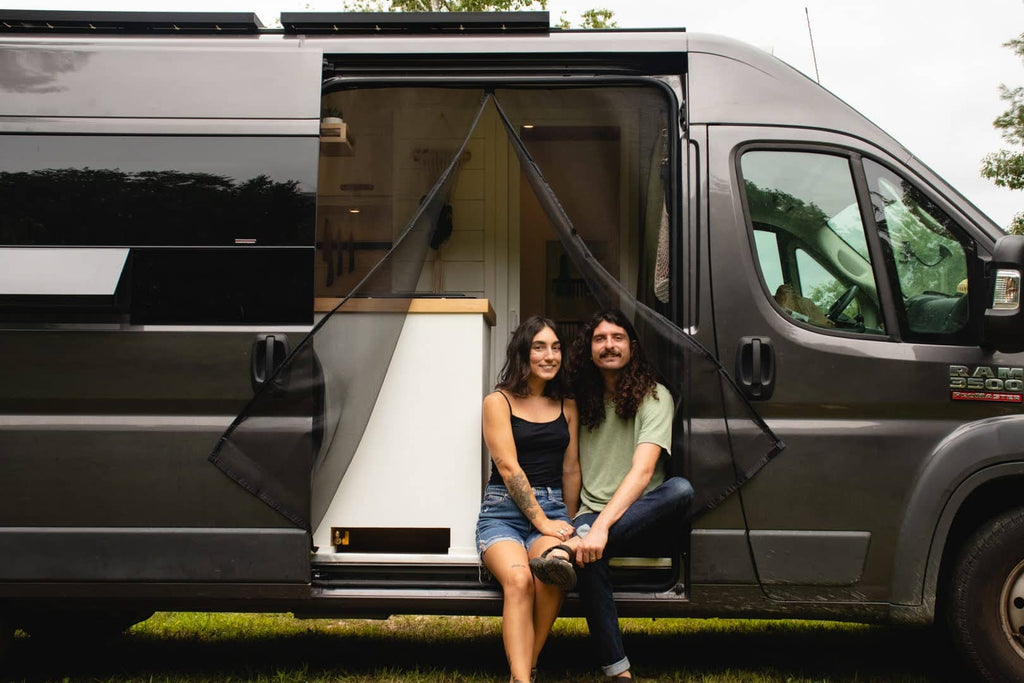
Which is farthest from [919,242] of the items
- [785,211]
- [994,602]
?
[994,602]

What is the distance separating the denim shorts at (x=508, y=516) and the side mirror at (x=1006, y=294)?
184cm

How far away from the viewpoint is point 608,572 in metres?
3.56

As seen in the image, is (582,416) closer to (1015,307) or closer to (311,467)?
(311,467)

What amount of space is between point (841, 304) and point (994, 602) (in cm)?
131

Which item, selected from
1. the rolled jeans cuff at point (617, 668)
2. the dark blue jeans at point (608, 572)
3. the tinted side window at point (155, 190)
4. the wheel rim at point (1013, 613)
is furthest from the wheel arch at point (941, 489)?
the tinted side window at point (155, 190)

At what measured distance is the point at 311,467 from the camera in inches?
140

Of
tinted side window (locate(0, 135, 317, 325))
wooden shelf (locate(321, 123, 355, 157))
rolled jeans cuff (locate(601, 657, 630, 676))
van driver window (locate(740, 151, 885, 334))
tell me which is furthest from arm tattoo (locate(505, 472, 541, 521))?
wooden shelf (locate(321, 123, 355, 157))

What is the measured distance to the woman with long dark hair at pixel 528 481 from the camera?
3438 mm

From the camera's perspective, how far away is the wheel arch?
3.39 meters

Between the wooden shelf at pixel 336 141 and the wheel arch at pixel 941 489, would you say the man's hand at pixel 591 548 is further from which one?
the wooden shelf at pixel 336 141

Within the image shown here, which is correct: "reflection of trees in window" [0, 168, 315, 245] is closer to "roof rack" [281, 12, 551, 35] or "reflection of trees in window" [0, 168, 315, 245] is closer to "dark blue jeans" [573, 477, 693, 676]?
"roof rack" [281, 12, 551, 35]

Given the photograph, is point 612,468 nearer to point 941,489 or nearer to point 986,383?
point 941,489

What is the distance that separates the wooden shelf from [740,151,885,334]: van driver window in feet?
5.64

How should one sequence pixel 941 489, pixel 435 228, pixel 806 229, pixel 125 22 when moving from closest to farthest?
pixel 941 489 < pixel 806 229 < pixel 125 22 < pixel 435 228
